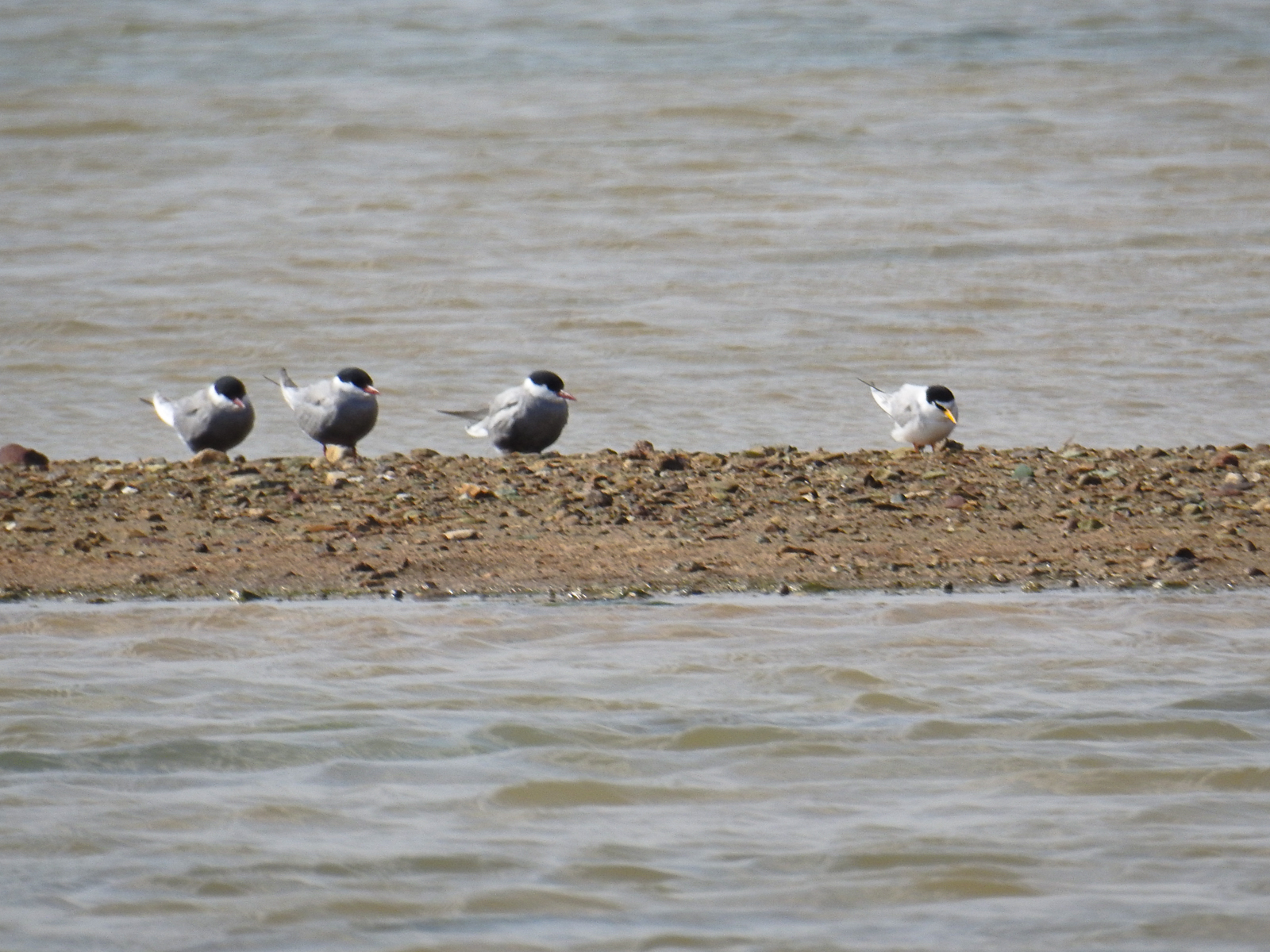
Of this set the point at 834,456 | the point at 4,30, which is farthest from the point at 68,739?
the point at 4,30

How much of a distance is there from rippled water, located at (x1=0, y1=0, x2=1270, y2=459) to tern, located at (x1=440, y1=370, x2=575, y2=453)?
1.93ft

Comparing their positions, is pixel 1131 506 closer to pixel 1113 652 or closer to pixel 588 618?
pixel 1113 652

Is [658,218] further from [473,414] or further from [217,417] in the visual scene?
[217,417]

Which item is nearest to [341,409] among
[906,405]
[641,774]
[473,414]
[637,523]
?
[473,414]

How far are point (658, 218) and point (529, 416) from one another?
695 centimetres

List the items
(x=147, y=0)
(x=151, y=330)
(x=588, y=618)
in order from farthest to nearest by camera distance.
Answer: (x=147, y=0), (x=151, y=330), (x=588, y=618)

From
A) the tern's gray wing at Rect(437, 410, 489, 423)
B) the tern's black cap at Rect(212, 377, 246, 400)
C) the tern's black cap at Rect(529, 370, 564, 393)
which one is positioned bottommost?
the tern's gray wing at Rect(437, 410, 489, 423)

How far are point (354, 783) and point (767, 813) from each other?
97 cm

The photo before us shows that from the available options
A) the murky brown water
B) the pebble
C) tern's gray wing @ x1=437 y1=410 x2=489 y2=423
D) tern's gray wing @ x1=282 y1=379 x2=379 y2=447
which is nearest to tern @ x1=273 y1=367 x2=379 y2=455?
tern's gray wing @ x1=282 y1=379 x2=379 y2=447

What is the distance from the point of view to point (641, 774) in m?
4.32

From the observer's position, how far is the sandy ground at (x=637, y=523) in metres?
6.09

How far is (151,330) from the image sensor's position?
38.7ft

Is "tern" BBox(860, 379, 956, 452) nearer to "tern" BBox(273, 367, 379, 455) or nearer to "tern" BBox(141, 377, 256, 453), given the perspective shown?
"tern" BBox(273, 367, 379, 455)

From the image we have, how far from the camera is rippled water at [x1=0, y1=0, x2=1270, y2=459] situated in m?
10.2
